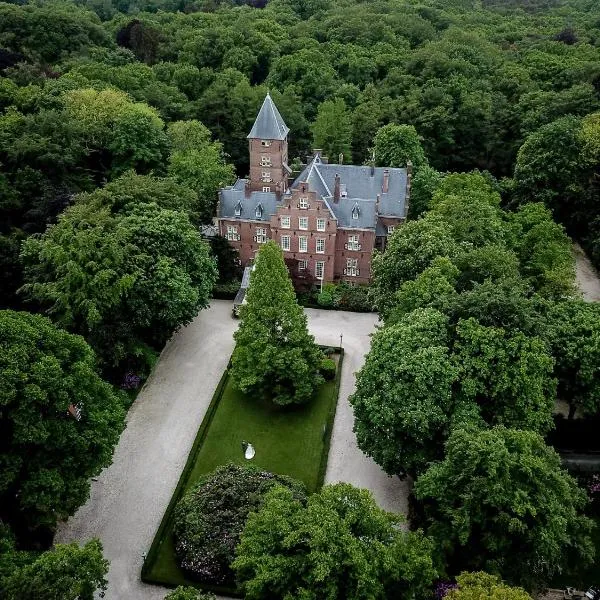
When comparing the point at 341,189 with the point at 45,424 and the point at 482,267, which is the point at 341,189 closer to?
the point at 482,267

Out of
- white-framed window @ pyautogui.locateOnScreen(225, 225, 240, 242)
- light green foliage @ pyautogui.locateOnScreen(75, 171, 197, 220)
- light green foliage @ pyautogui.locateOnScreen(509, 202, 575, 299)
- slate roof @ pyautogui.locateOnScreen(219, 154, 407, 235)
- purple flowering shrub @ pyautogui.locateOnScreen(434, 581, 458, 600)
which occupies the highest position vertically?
light green foliage @ pyautogui.locateOnScreen(75, 171, 197, 220)

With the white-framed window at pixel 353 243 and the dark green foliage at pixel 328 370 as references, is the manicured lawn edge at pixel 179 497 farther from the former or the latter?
the white-framed window at pixel 353 243

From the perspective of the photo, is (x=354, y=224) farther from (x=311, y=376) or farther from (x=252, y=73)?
(x=252, y=73)

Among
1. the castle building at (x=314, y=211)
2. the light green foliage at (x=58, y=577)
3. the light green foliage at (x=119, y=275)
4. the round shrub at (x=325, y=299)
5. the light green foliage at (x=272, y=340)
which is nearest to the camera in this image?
the light green foliage at (x=58, y=577)

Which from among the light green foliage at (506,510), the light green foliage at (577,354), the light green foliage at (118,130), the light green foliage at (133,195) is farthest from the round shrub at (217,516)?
the light green foliage at (118,130)

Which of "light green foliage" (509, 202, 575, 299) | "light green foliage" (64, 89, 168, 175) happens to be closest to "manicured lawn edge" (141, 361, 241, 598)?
"light green foliage" (509, 202, 575, 299)

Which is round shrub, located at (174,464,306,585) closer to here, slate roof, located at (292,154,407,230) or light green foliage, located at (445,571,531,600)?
light green foliage, located at (445,571,531,600)
